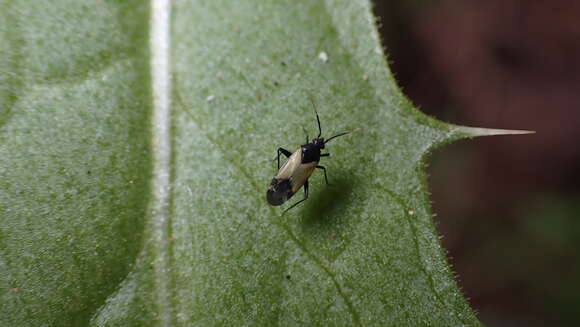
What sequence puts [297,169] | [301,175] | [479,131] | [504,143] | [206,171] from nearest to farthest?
1. [479,131]
2. [206,171]
3. [297,169]
4. [301,175]
5. [504,143]

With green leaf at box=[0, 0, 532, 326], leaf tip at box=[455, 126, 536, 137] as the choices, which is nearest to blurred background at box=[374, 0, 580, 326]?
green leaf at box=[0, 0, 532, 326]

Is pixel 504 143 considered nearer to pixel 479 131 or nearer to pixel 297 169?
pixel 479 131

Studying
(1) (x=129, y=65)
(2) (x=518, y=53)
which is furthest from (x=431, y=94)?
(1) (x=129, y=65)

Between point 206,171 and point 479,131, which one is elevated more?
point 206,171

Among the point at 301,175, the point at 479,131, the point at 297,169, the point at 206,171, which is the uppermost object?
the point at 206,171

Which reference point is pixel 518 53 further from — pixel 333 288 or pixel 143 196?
pixel 143 196

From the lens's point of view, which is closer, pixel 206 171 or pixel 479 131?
pixel 479 131

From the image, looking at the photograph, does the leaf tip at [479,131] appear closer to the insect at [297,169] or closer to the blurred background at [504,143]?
the insect at [297,169]

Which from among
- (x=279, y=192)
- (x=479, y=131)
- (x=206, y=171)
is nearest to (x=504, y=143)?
(x=479, y=131)
